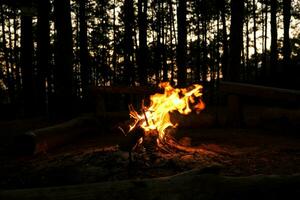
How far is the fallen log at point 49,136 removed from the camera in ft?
25.1

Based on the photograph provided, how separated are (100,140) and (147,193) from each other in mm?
5889

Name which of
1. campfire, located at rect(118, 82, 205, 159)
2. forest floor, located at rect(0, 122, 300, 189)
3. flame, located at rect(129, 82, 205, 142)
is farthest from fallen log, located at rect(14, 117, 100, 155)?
flame, located at rect(129, 82, 205, 142)

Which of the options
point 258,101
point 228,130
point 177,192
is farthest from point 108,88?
point 258,101

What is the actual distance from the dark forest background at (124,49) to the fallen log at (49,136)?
1.39 m

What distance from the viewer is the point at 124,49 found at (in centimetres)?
2789

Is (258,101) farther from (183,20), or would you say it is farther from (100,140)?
(100,140)

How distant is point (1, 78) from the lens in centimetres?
3503

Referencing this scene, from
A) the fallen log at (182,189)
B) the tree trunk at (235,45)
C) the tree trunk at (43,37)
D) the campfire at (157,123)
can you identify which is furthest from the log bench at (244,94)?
the tree trunk at (43,37)

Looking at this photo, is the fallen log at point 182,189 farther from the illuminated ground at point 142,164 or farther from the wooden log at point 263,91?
the wooden log at point 263,91

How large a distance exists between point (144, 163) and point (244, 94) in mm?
3958

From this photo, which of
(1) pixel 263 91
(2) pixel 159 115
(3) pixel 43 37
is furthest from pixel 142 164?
(3) pixel 43 37

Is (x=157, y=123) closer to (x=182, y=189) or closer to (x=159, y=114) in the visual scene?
(x=159, y=114)

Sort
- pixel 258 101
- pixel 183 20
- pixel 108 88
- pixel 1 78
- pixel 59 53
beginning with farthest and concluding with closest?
pixel 1 78, pixel 258 101, pixel 183 20, pixel 59 53, pixel 108 88

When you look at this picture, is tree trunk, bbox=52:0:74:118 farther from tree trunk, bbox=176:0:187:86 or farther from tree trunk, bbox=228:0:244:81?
tree trunk, bbox=176:0:187:86
